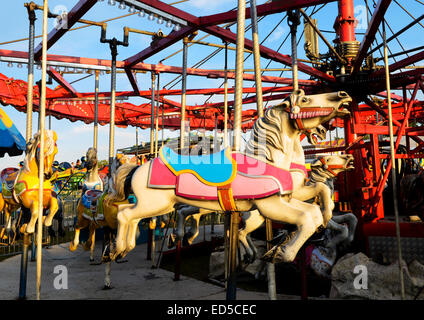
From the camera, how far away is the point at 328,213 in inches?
127

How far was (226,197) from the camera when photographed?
2.95m

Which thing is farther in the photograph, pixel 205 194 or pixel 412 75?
pixel 412 75

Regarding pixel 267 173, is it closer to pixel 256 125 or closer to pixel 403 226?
pixel 256 125

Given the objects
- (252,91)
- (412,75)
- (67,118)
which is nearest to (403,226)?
(412,75)

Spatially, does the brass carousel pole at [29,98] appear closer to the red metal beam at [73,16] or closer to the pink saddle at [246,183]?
the red metal beam at [73,16]

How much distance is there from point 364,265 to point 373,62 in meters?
6.10

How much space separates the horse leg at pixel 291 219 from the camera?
106 inches

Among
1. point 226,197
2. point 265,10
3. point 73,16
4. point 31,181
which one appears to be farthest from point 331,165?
point 73,16

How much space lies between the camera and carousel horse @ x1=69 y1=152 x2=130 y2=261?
5.17 meters

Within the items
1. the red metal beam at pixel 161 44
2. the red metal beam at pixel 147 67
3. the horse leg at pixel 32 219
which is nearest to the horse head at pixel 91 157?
the horse leg at pixel 32 219

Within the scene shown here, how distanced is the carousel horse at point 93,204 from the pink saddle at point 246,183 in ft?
7.34

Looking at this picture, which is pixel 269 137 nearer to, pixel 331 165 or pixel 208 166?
pixel 208 166

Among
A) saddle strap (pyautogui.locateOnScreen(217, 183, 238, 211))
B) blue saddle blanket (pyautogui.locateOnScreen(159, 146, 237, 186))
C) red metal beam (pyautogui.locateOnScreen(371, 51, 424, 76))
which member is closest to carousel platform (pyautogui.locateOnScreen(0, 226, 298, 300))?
saddle strap (pyautogui.locateOnScreen(217, 183, 238, 211))

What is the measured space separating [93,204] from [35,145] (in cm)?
170
